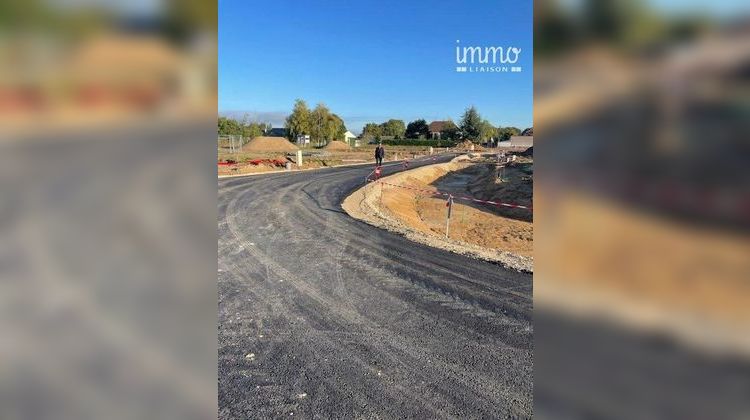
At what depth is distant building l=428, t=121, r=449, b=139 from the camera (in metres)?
76.4

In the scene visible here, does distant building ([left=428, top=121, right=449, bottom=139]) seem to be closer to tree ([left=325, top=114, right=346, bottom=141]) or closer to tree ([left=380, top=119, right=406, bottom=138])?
tree ([left=380, top=119, right=406, bottom=138])

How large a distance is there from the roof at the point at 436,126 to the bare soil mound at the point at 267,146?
112 feet

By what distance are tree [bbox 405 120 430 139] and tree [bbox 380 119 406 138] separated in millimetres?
3257

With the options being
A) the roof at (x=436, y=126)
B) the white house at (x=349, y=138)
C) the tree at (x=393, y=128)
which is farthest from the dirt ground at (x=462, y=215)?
the tree at (x=393, y=128)

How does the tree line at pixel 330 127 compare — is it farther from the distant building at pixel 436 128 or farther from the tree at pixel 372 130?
the tree at pixel 372 130

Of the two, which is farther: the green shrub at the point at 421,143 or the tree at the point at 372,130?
the tree at the point at 372,130

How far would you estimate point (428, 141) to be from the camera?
74812 mm

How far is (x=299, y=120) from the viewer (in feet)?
210

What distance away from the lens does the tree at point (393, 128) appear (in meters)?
91.0

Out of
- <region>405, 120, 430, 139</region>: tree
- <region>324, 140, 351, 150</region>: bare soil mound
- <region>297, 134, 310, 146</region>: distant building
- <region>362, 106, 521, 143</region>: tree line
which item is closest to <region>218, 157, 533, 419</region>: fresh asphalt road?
<region>362, 106, 521, 143</region>: tree line
